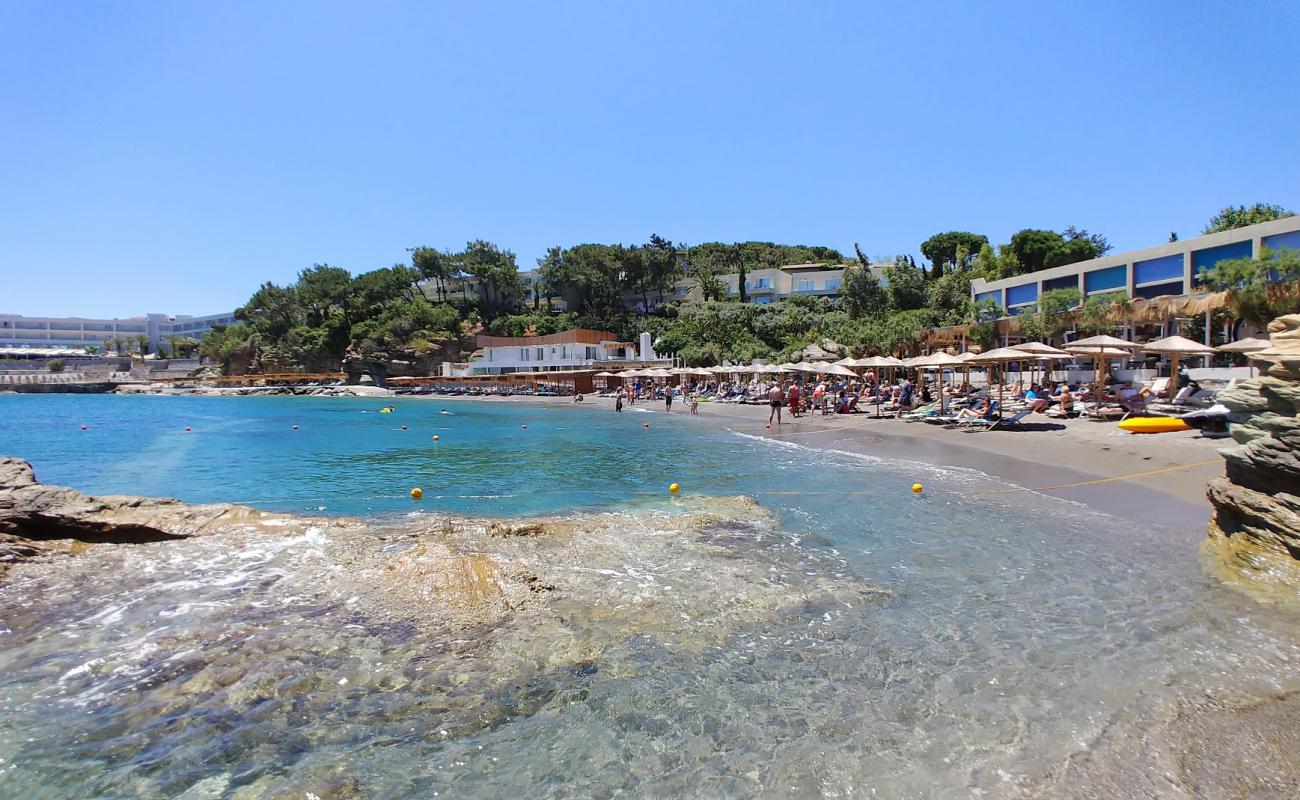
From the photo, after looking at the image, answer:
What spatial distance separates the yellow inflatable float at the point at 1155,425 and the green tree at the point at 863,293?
37202 millimetres

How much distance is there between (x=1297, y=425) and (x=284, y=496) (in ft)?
51.6

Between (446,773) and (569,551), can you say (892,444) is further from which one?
(446,773)

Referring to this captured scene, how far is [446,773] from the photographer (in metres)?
3.72

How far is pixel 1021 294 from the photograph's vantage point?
40656 millimetres

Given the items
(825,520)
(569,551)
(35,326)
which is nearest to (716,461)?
(825,520)

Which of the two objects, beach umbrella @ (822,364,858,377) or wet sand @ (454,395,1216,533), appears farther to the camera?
beach umbrella @ (822,364,858,377)

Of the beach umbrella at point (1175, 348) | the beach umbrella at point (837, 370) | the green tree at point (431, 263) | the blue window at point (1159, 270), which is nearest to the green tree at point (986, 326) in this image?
the blue window at point (1159, 270)

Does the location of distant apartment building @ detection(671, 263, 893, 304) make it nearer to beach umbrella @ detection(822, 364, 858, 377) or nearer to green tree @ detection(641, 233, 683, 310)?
green tree @ detection(641, 233, 683, 310)

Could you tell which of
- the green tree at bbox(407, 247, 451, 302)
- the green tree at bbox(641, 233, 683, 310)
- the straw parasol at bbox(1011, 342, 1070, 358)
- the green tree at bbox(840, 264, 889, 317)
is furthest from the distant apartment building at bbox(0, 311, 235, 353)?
the straw parasol at bbox(1011, 342, 1070, 358)

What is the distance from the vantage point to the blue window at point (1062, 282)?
1451 inches

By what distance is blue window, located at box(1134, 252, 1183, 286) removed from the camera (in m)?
31.3

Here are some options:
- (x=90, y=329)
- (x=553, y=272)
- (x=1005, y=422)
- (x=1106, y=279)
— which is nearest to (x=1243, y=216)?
(x=1106, y=279)

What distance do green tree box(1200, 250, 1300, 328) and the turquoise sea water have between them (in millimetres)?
16296

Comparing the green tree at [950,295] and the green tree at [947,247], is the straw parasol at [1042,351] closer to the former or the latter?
the green tree at [950,295]
